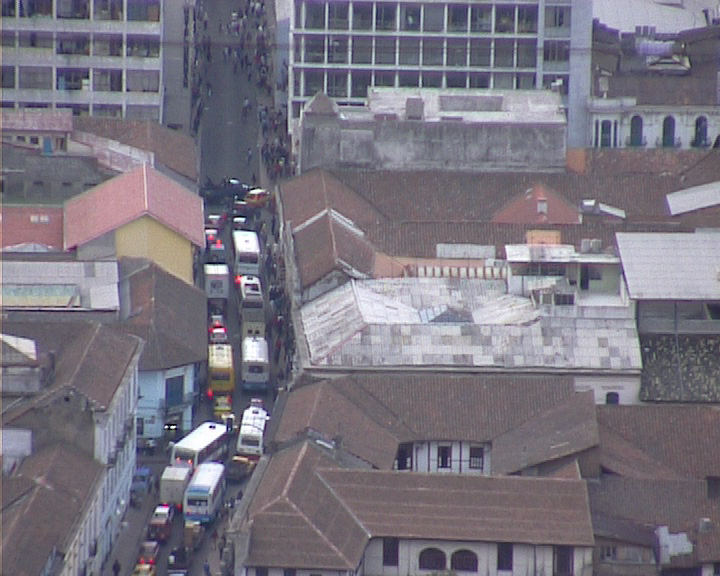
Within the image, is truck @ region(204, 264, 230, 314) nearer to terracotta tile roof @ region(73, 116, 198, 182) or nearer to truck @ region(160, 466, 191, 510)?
terracotta tile roof @ region(73, 116, 198, 182)

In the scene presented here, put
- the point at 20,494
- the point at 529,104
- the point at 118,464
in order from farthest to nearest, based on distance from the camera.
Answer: the point at 529,104
the point at 118,464
the point at 20,494

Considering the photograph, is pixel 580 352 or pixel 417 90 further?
pixel 417 90

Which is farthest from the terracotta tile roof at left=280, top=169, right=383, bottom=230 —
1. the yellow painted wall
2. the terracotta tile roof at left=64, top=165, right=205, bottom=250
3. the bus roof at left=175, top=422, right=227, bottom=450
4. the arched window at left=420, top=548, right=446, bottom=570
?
the arched window at left=420, top=548, right=446, bottom=570

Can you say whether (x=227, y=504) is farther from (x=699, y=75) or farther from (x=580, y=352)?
(x=699, y=75)

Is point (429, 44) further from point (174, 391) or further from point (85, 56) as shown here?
point (174, 391)

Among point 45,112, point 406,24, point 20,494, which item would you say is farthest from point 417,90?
point 20,494

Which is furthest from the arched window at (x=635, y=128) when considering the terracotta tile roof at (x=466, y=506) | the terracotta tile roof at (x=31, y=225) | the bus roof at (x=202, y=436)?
the terracotta tile roof at (x=466, y=506)

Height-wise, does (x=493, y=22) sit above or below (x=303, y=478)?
above
